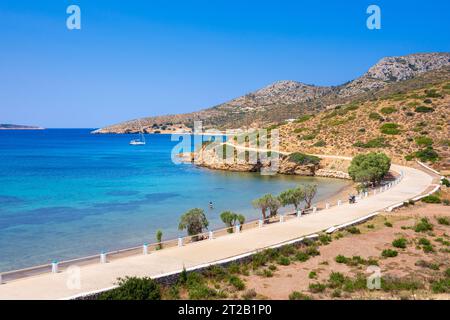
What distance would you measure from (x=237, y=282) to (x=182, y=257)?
328cm

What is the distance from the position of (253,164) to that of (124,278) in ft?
163

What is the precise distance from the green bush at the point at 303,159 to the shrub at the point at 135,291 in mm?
46939

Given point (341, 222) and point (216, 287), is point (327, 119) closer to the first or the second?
point (341, 222)

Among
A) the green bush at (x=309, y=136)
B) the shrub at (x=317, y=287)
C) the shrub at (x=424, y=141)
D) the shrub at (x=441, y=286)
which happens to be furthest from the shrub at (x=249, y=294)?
the green bush at (x=309, y=136)

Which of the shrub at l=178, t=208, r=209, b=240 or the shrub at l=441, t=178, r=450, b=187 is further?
the shrub at l=441, t=178, r=450, b=187

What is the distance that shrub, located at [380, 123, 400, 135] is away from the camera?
62638mm

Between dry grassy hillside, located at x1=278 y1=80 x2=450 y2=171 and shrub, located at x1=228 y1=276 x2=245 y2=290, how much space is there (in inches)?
1674

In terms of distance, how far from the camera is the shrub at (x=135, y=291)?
39.5 feet

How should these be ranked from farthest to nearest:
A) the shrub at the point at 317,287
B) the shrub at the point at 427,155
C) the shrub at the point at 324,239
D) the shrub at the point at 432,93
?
the shrub at the point at 432,93, the shrub at the point at 427,155, the shrub at the point at 324,239, the shrub at the point at 317,287

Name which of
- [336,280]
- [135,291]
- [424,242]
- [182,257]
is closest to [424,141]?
[424,242]

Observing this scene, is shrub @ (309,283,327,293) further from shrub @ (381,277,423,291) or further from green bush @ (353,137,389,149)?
green bush @ (353,137,389,149)

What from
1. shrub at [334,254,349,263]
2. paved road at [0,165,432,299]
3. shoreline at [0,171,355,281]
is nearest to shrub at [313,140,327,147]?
shoreline at [0,171,355,281]

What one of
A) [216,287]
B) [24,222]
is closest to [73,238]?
[24,222]

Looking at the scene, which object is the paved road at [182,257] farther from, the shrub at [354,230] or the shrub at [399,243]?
the shrub at [399,243]
